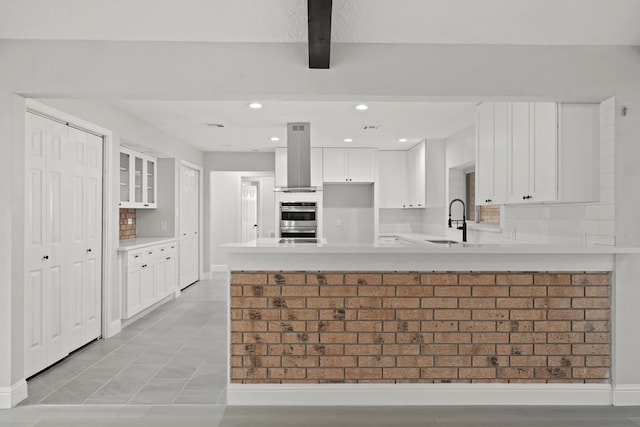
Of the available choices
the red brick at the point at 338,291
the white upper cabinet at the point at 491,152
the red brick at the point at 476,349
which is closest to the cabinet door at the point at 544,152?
the white upper cabinet at the point at 491,152

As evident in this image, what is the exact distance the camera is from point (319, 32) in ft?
8.23

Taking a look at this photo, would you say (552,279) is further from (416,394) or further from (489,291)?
(416,394)

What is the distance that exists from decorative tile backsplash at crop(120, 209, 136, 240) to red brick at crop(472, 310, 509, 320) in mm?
5000

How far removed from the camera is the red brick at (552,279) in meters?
2.94

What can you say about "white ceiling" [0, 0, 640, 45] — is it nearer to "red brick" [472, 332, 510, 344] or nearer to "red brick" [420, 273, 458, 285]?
"red brick" [420, 273, 458, 285]

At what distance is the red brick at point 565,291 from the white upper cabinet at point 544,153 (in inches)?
24.5

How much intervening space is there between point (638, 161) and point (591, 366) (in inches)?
56.4

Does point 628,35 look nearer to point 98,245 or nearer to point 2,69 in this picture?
point 2,69

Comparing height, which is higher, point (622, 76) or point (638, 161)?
point (622, 76)

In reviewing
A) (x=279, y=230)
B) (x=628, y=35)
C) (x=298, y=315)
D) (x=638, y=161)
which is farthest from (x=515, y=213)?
(x=279, y=230)

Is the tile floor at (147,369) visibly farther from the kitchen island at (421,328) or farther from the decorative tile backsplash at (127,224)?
the decorative tile backsplash at (127,224)

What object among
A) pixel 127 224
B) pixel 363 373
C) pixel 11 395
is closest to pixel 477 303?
pixel 363 373

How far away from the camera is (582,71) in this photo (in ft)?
9.50

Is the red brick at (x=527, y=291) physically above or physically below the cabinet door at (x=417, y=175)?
below
